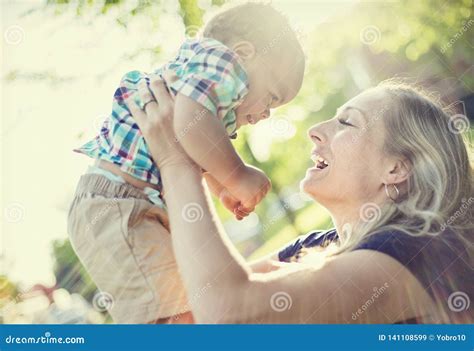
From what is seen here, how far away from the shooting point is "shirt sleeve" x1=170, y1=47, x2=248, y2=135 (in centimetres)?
180

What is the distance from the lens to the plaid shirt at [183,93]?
1.79 metres

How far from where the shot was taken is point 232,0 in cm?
218

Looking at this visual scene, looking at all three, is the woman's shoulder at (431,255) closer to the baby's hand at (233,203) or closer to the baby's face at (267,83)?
the baby's hand at (233,203)

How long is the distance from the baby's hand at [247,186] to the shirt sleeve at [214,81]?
0.52ft

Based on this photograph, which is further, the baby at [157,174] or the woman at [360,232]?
the baby at [157,174]

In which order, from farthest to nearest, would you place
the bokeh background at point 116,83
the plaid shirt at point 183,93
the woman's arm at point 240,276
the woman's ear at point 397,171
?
1. the bokeh background at point 116,83
2. the woman's ear at point 397,171
3. the plaid shirt at point 183,93
4. the woman's arm at point 240,276

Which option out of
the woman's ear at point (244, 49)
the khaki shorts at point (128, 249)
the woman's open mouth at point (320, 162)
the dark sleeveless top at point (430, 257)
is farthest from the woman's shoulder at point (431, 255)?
the woman's ear at point (244, 49)

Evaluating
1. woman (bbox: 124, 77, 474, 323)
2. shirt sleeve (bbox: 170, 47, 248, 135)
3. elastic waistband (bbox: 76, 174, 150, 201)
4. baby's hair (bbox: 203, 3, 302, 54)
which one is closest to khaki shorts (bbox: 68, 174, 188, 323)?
elastic waistband (bbox: 76, 174, 150, 201)

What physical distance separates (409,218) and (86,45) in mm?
1143

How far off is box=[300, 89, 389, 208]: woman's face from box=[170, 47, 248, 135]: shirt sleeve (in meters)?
0.27

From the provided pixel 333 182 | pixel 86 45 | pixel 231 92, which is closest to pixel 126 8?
pixel 86 45

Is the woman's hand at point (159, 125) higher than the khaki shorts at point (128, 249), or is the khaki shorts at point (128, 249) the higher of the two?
the woman's hand at point (159, 125)

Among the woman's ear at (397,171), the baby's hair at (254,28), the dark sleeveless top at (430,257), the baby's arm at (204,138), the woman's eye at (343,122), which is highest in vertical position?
the baby's hair at (254,28)

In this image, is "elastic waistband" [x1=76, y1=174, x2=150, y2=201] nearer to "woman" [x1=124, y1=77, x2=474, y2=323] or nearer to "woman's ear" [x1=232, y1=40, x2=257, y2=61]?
"woman" [x1=124, y1=77, x2=474, y2=323]
